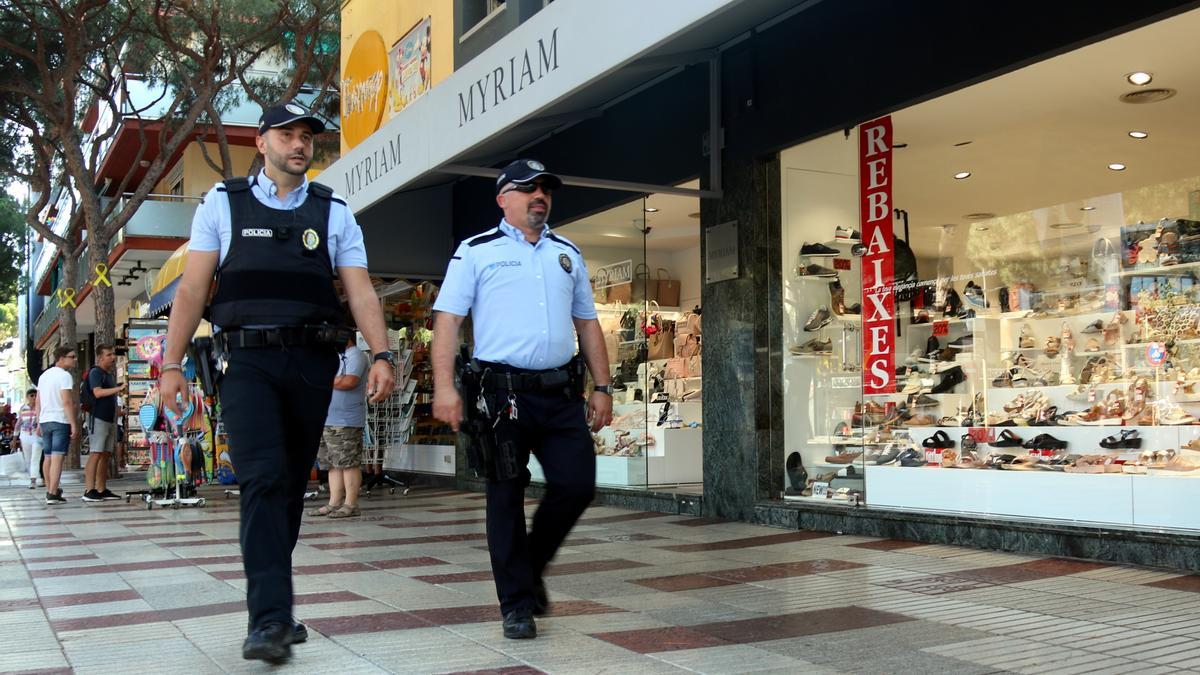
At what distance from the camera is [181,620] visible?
185 inches

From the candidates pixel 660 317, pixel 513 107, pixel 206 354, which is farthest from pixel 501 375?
pixel 660 317

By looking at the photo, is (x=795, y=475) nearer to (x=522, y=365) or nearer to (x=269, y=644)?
(x=522, y=365)

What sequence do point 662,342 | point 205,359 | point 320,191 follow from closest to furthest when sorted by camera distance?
point 320,191 < point 205,359 < point 662,342

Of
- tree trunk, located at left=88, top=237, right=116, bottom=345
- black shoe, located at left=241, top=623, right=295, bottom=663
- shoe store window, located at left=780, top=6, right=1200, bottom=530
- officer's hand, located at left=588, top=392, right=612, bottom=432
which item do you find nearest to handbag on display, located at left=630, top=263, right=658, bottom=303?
shoe store window, located at left=780, top=6, right=1200, bottom=530

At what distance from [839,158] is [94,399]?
8.93m

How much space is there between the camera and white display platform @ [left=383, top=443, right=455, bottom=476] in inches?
537

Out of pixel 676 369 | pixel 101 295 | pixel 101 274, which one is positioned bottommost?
pixel 676 369

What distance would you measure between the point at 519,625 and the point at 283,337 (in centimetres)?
129

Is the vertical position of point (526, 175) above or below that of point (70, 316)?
below

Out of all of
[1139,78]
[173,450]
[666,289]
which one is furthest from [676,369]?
[173,450]

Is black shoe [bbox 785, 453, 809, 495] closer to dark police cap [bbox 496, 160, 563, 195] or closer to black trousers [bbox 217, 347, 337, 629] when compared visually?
dark police cap [bbox 496, 160, 563, 195]

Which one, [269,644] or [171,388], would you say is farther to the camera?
[171,388]

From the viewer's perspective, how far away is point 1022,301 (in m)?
7.37

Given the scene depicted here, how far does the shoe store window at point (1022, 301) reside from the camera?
639cm
